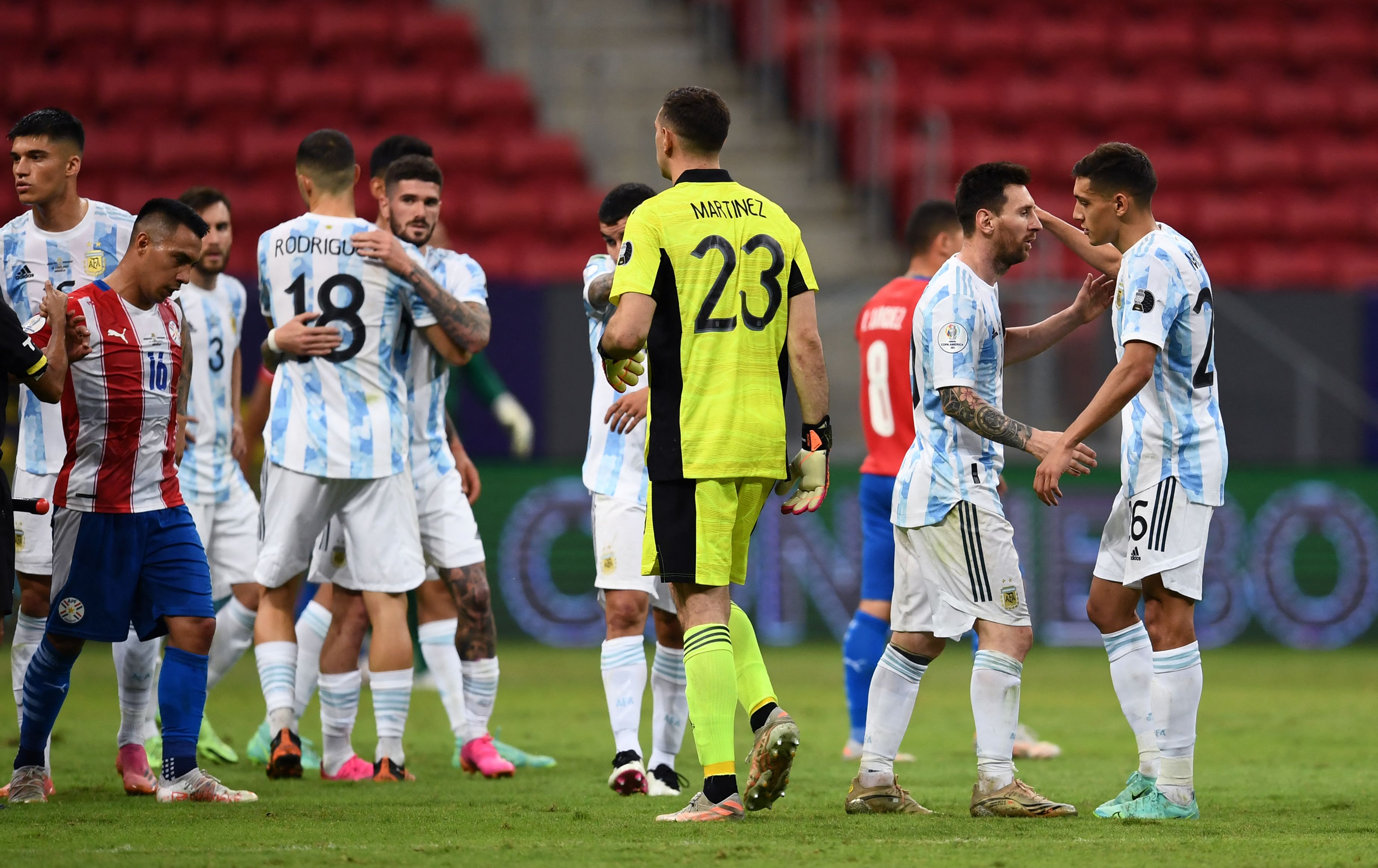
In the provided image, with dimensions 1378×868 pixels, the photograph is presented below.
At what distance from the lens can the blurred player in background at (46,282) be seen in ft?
21.5

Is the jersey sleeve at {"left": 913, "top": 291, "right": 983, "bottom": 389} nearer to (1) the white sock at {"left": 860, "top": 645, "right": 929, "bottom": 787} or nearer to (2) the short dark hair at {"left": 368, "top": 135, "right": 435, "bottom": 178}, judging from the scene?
(1) the white sock at {"left": 860, "top": 645, "right": 929, "bottom": 787}

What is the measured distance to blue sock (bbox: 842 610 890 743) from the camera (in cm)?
764

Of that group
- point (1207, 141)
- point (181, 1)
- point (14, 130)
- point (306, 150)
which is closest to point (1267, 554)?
point (1207, 141)

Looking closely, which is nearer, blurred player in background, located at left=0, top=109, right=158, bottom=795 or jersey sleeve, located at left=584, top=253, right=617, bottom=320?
blurred player in background, located at left=0, top=109, right=158, bottom=795

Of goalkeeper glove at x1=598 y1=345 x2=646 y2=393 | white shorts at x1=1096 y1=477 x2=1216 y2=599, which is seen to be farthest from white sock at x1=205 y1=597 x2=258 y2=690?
white shorts at x1=1096 y1=477 x2=1216 y2=599

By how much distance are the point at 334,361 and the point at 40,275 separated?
1.23 meters

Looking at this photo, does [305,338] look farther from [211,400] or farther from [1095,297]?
[1095,297]

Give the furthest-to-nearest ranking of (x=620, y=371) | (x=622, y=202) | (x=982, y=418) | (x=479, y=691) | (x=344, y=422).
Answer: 1. (x=479, y=691)
2. (x=622, y=202)
3. (x=344, y=422)
4. (x=982, y=418)
5. (x=620, y=371)

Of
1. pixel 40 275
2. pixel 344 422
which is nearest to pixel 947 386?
pixel 344 422

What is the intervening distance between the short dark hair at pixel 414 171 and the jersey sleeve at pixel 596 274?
75cm

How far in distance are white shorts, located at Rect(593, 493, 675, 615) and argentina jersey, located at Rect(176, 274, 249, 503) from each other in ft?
7.19

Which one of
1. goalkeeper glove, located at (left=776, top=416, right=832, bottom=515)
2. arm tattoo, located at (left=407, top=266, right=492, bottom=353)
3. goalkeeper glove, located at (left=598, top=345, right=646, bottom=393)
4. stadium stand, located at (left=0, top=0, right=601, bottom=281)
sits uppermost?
stadium stand, located at (left=0, top=0, right=601, bottom=281)

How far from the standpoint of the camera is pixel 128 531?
6.05 m

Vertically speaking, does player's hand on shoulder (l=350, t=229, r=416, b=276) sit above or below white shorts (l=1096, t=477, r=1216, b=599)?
above
